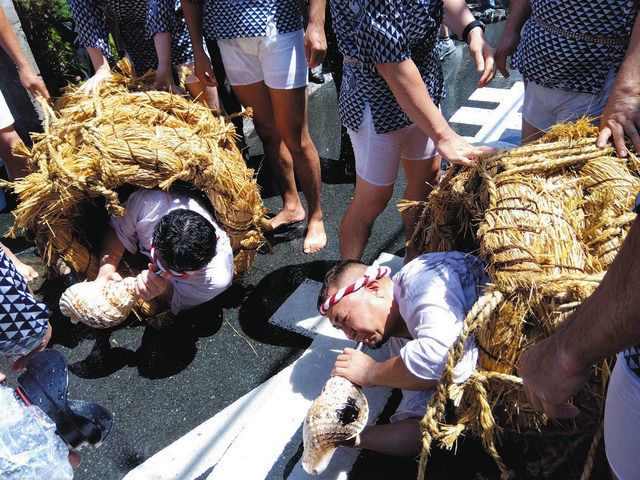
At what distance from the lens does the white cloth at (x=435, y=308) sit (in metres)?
1.74

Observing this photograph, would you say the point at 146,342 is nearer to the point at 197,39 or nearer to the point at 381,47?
the point at 197,39

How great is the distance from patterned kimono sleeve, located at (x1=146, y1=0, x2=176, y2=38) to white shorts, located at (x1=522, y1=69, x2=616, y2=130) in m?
1.98

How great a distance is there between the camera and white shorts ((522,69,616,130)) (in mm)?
2297

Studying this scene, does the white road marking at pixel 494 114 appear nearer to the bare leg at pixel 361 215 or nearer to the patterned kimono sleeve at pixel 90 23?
the bare leg at pixel 361 215

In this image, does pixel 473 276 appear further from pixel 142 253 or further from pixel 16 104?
pixel 16 104

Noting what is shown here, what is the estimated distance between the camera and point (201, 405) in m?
2.52

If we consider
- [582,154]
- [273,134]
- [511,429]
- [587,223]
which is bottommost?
[511,429]

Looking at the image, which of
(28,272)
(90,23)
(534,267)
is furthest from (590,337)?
(90,23)

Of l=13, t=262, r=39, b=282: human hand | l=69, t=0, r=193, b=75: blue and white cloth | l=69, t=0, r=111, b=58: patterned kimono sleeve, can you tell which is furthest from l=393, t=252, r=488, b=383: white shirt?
l=69, t=0, r=111, b=58: patterned kimono sleeve

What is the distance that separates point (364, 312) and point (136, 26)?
241 centimetres

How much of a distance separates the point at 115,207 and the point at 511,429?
191 cm

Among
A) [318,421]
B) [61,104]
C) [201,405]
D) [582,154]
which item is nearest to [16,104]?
[61,104]

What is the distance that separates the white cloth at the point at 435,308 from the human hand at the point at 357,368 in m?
0.20

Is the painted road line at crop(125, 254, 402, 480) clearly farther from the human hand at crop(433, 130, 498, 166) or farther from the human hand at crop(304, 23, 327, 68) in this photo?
the human hand at crop(304, 23, 327, 68)
